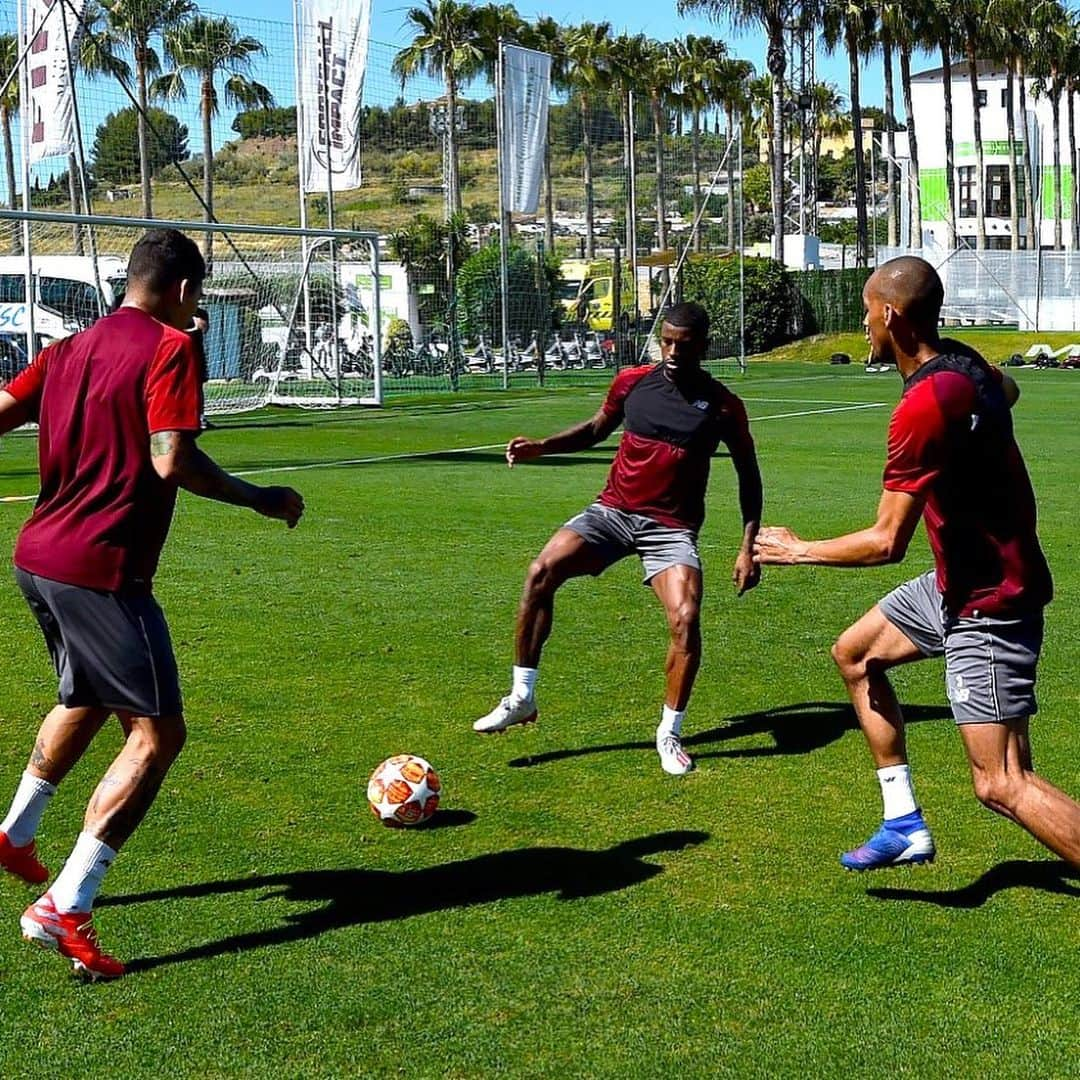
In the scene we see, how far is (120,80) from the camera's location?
88.5ft

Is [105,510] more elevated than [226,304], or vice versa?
[226,304]

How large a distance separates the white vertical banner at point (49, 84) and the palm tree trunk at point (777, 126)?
29216 mm

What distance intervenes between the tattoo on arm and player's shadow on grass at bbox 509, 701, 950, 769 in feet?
8.93

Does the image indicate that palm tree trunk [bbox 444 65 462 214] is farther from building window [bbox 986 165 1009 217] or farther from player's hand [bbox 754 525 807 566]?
building window [bbox 986 165 1009 217]

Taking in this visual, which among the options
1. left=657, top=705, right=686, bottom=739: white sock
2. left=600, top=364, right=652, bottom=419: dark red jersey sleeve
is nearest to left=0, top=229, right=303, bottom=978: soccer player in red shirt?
left=657, top=705, right=686, bottom=739: white sock

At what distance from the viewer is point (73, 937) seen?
4.61 metres

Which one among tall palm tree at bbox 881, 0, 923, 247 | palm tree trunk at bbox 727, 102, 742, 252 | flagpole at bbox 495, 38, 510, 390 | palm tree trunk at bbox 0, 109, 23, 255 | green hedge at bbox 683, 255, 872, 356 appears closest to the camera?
palm tree trunk at bbox 0, 109, 23, 255

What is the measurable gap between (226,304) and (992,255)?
34220 mm

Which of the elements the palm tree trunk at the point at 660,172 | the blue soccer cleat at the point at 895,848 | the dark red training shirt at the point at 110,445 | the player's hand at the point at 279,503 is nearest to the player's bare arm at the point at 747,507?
the blue soccer cleat at the point at 895,848

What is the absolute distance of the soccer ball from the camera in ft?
19.5

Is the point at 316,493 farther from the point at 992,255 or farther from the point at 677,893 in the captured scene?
the point at 992,255

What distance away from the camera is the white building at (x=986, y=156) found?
87.2m

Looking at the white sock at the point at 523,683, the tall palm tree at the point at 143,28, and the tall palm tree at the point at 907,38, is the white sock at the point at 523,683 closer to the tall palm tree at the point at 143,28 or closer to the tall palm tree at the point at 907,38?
the tall palm tree at the point at 143,28

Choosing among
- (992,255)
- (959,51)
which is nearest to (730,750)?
(992,255)
